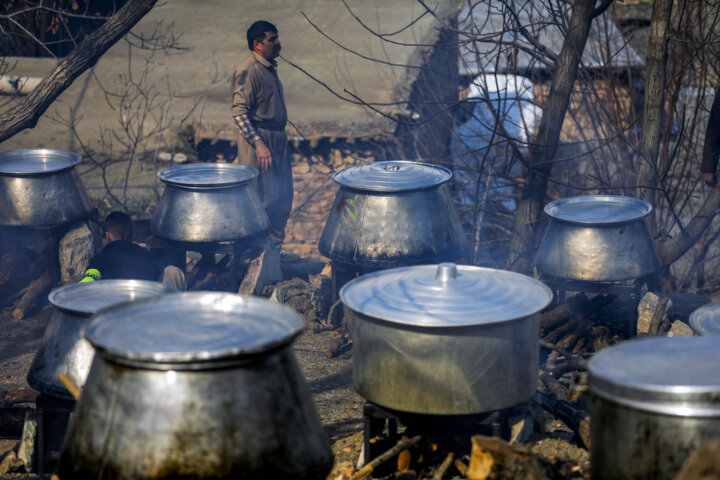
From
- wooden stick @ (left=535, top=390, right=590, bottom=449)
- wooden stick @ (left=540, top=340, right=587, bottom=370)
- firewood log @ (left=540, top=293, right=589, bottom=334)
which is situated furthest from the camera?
firewood log @ (left=540, top=293, right=589, bottom=334)

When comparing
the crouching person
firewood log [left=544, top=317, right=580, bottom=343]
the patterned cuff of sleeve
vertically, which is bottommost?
firewood log [left=544, top=317, right=580, bottom=343]

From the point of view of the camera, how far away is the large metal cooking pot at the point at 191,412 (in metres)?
2.57

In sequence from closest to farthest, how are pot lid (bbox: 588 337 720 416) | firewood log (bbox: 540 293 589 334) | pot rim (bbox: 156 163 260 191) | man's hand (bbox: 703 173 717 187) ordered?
pot lid (bbox: 588 337 720 416) → firewood log (bbox: 540 293 589 334) → pot rim (bbox: 156 163 260 191) → man's hand (bbox: 703 173 717 187)

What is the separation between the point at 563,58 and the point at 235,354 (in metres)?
4.94

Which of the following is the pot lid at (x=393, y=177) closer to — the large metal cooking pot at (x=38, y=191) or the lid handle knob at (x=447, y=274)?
the lid handle knob at (x=447, y=274)

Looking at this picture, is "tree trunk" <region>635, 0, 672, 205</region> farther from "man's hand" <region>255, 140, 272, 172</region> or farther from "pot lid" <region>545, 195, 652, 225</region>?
"man's hand" <region>255, 140, 272, 172</region>

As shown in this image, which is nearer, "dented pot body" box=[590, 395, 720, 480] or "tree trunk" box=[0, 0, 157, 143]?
"dented pot body" box=[590, 395, 720, 480]

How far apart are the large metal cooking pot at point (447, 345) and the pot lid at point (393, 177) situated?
2000mm

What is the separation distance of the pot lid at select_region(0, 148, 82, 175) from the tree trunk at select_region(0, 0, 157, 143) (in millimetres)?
315

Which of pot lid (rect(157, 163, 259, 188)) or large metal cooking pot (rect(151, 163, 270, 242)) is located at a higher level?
pot lid (rect(157, 163, 259, 188))

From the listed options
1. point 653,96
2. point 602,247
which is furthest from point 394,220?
point 653,96

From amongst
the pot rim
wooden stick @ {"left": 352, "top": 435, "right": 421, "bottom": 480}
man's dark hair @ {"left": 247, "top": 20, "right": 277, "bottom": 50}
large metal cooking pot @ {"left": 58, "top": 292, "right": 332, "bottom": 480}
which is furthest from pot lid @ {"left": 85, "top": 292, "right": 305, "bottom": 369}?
man's dark hair @ {"left": 247, "top": 20, "right": 277, "bottom": 50}

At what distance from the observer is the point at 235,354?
2.55 m

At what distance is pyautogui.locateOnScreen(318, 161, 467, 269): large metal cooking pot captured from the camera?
5.99 meters
